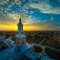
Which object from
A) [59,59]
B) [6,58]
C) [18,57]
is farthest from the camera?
[59,59]

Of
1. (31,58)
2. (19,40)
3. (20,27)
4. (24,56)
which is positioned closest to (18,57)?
(24,56)

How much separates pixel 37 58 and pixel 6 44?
8788 mm

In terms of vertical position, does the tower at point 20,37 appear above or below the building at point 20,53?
above

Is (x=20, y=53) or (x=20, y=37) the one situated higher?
(x=20, y=37)

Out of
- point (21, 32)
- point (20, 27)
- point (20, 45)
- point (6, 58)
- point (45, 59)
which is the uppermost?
point (20, 27)

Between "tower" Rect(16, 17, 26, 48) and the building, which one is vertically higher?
"tower" Rect(16, 17, 26, 48)

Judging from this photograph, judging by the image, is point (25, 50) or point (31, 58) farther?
point (25, 50)

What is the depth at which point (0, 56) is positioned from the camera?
11195 mm

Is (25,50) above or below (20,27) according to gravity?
below

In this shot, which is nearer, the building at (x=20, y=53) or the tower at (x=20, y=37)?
the building at (x=20, y=53)

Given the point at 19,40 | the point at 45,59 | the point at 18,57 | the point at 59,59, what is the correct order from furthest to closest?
the point at 59,59 → the point at 19,40 → the point at 45,59 → the point at 18,57

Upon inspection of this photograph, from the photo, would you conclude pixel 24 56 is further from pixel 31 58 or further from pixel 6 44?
pixel 6 44

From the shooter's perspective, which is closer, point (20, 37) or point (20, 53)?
point (20, 53)

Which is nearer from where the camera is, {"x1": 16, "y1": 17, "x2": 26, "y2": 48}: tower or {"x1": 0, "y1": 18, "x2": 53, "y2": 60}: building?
{"x1": 0, "y1": 18, "x2": 53, "y2": 60}: building
